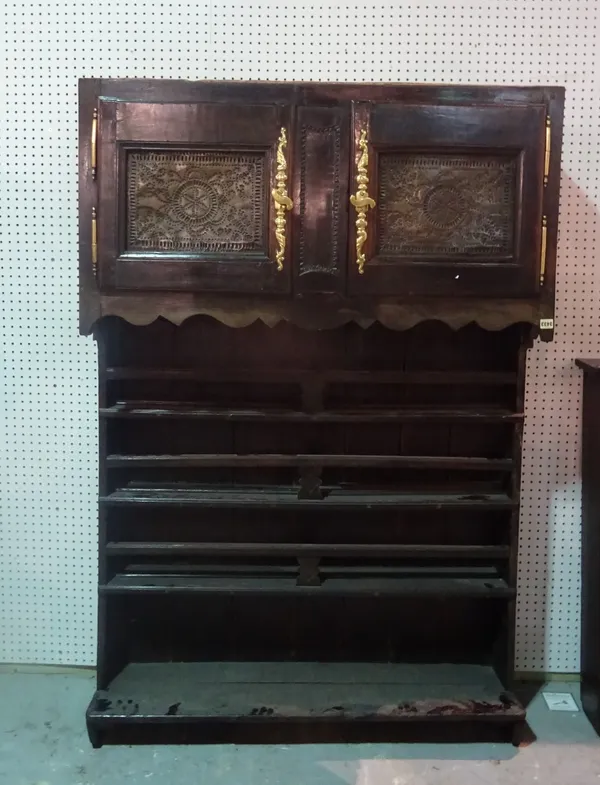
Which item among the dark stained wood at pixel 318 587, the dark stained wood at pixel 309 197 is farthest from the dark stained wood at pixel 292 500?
the dark stained wood at pixel 309 197

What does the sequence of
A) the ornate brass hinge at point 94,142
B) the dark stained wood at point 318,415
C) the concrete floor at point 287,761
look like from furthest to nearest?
the dark stained wood at point 318,415
the concrete floor at point 287,761
the ornate brass hinge at point 94,142

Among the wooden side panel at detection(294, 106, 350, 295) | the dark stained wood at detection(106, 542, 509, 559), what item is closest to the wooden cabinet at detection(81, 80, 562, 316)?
the wooden side panel at detection(294, 106, 350, 295)

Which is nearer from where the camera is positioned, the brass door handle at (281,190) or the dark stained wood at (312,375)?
the brass door handle at (281,190)

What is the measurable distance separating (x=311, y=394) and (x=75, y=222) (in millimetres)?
857

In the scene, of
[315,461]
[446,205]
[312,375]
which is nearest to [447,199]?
[446,205]

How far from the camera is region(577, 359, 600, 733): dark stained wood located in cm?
205

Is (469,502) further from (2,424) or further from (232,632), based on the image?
(2,424)

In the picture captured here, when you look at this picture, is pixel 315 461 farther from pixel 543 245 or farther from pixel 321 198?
pixel 543 245

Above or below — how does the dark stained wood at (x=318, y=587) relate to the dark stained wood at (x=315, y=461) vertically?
below

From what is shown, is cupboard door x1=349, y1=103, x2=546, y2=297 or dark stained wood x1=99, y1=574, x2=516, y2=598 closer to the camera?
cupboard door x1=349, y1=103, x2=546, y2=297

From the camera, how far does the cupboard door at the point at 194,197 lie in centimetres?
172

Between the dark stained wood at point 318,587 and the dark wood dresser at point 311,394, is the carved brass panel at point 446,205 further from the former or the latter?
the dark stained wood at point 318,587

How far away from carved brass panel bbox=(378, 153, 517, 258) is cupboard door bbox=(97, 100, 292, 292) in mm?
257

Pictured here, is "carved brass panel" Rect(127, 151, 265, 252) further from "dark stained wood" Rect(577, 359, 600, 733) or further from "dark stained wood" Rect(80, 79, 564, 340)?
"dark stained wood" Rect(577, 359, 600, 733)
